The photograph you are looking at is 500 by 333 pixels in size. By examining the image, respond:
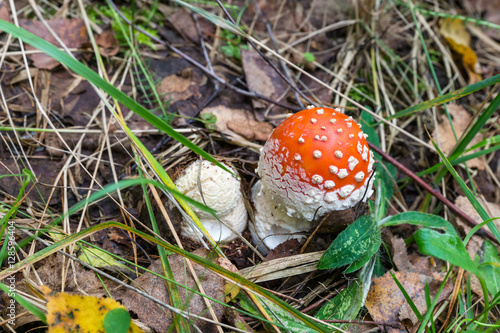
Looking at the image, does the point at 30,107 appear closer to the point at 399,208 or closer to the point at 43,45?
the point at 43,45

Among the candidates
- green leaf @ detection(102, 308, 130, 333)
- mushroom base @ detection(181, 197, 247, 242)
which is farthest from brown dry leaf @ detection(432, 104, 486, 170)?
green leaf @ detection(102, 308, 130, 333)

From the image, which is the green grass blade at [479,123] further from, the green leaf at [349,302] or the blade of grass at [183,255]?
the blade of grass at [183,255]

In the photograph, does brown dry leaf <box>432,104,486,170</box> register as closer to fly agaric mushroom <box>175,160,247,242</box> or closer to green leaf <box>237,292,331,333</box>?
fly agaric mushroom <box>175,160,247,242</box>

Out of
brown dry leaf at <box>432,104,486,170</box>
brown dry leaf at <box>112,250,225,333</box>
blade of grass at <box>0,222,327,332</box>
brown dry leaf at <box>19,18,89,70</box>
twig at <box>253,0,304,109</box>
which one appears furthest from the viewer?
brown dry leaf at <box>432,104,486,170</box>

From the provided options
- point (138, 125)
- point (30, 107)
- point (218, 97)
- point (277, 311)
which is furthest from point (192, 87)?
point (277, 311)

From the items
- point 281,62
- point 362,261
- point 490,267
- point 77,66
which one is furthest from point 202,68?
point 490,267

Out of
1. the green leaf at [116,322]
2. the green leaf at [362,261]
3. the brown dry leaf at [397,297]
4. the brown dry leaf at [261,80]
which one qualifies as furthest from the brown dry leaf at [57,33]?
the brown dry leaf at [397,297]
